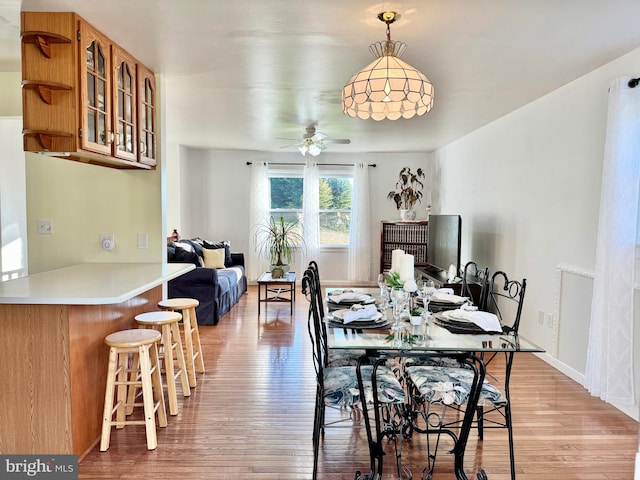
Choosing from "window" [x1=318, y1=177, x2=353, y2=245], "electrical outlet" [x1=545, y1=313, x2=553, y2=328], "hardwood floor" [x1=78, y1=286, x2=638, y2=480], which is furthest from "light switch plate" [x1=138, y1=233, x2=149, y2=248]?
"window" [x1=318, y1=177, x2=353, y2=245]

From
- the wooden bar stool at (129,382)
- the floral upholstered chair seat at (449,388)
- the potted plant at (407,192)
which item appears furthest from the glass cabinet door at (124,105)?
the potted plant at (407,192)

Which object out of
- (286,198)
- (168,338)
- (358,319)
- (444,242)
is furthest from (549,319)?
(286,198)

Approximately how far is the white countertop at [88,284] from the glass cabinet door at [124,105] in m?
0.80

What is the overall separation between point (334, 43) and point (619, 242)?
7.54 ft

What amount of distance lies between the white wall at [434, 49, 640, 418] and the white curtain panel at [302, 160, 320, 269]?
10.1 feet

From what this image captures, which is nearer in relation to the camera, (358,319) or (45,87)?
(358,319)

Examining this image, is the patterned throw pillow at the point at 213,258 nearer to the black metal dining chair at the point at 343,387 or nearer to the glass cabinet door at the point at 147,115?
the glass cabinet door at the point at 147,115

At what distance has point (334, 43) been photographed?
2.79 meters

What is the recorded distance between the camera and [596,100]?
327cm

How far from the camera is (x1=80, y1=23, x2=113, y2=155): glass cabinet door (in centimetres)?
252

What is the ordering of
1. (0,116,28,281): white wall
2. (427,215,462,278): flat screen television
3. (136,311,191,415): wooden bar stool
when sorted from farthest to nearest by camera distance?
1. (427,215,462,278): flat screen television
2. (0,116,28,281): white wall
3. (136,311,191,415): wooden bar stool

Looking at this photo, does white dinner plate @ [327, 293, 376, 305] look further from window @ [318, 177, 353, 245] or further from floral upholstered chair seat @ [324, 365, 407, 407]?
window @ [318, 177, 353, 245]

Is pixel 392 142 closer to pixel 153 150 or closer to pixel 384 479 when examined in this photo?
pixel 153 150

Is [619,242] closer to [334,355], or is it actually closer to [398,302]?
[398,302]
